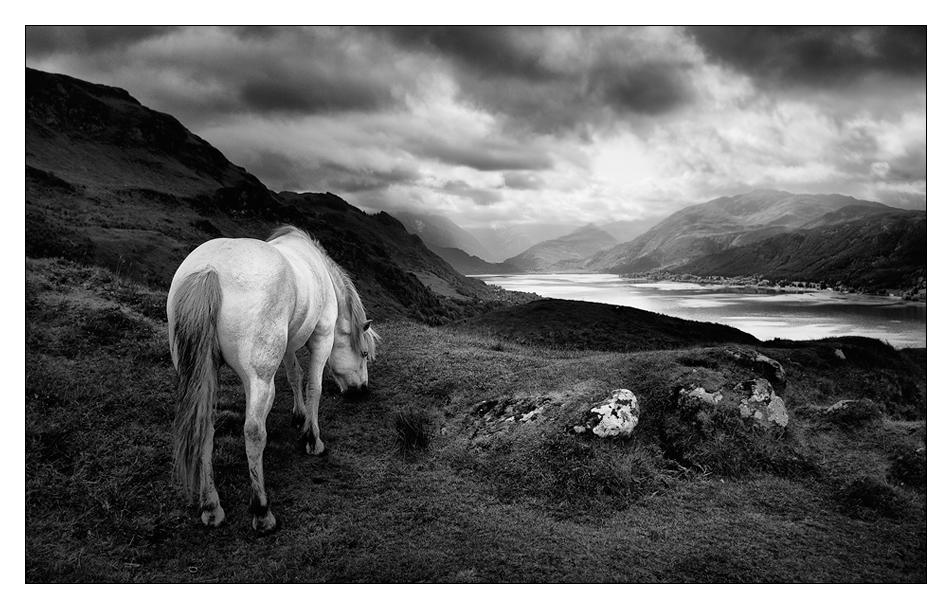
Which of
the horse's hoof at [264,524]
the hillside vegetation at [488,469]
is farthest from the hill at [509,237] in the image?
the horse's hoof at [264,524]

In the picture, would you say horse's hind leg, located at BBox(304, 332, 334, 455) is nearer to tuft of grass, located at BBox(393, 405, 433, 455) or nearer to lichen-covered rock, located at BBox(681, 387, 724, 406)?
tuft of grass, located at BBox(393, 405, 433, 455)

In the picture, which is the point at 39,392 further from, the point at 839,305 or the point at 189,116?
the point at 839,305

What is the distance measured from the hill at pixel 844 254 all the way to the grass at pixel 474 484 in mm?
3226

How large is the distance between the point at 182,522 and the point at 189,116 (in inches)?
325

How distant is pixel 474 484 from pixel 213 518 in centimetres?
279

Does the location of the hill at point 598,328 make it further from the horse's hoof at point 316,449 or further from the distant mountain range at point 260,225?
the horse's hoof at point 316,449

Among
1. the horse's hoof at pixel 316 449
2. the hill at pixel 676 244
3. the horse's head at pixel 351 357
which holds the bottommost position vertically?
the horse's hoof at pixel 316 449

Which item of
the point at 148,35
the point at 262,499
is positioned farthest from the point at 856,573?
the point at 148,35

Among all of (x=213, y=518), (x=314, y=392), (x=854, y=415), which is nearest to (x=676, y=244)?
(x=854, y=415)

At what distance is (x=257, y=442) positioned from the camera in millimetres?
4516

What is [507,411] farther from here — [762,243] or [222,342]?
[762,243]

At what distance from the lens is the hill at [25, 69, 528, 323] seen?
68.7 ft

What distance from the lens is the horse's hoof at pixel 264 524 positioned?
422 cm

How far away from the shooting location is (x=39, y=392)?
6.26 m
